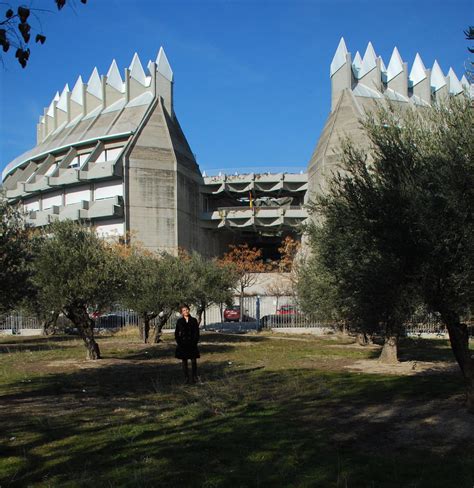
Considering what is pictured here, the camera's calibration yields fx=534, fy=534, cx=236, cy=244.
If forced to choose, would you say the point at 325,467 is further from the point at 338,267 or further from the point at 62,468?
the point at 338,267

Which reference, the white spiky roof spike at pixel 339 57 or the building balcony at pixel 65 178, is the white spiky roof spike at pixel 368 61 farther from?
the building balcony at pixel 65 178

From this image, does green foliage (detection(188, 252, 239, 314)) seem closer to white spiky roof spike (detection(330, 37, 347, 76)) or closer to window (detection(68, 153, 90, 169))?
window (detection(68, 153, 90, 169))

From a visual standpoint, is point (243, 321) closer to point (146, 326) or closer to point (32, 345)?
point (146, 326)

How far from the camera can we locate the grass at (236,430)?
5285 mm

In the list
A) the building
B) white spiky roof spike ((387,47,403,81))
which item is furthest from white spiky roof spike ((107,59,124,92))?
white spiky roof spike ((387,47,403,81))

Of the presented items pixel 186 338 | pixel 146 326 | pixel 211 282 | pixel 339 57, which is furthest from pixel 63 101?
pixel 186 338

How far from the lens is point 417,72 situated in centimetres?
7356

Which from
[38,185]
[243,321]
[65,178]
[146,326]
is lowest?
[243,321]

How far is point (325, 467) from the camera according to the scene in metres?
5.48

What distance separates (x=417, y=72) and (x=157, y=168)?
3891cm

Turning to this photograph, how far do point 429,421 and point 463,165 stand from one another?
363 centimetres

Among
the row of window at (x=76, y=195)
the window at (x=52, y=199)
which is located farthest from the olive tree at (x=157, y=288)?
the window at (x=52, y=199)

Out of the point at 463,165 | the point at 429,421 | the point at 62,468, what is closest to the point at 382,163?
the point at 463,165

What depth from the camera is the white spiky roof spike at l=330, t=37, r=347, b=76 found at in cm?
6931
